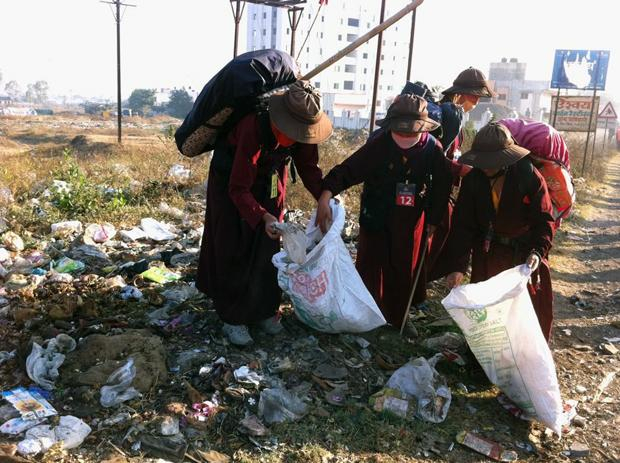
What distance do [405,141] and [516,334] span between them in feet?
4.09

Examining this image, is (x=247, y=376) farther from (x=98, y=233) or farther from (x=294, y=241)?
(x=98, y=233)

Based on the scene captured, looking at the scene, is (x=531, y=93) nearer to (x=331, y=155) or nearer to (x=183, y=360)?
(x=331, y=155)

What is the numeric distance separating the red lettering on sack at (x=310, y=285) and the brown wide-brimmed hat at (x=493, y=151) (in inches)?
38.1

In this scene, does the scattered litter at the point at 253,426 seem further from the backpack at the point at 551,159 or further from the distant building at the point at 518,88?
the distant building at the point at 518,88

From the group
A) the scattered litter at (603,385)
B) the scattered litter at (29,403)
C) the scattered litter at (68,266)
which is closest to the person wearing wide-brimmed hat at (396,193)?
the scattered litter at (603,385)

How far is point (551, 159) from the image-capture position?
3.09 meters

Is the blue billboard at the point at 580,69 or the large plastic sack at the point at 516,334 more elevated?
the blue billboard at the point at 580,69

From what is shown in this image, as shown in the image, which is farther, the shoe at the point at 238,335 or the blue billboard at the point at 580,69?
the blue billboard at the point at 580,69

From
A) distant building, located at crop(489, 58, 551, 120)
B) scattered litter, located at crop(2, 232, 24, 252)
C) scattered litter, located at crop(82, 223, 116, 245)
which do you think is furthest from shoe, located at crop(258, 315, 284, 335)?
distant building, located at crop(489, 58, 551, 120)

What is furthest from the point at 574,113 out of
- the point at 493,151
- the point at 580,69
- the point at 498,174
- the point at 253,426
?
the point at 253,426

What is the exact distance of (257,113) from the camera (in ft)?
9.03

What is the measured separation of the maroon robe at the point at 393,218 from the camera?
3225mm

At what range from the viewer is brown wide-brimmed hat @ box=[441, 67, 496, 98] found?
3.72 m

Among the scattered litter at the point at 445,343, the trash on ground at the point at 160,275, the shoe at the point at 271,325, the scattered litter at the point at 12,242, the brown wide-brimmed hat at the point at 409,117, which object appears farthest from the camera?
the scattered litter at the point at 12,242
